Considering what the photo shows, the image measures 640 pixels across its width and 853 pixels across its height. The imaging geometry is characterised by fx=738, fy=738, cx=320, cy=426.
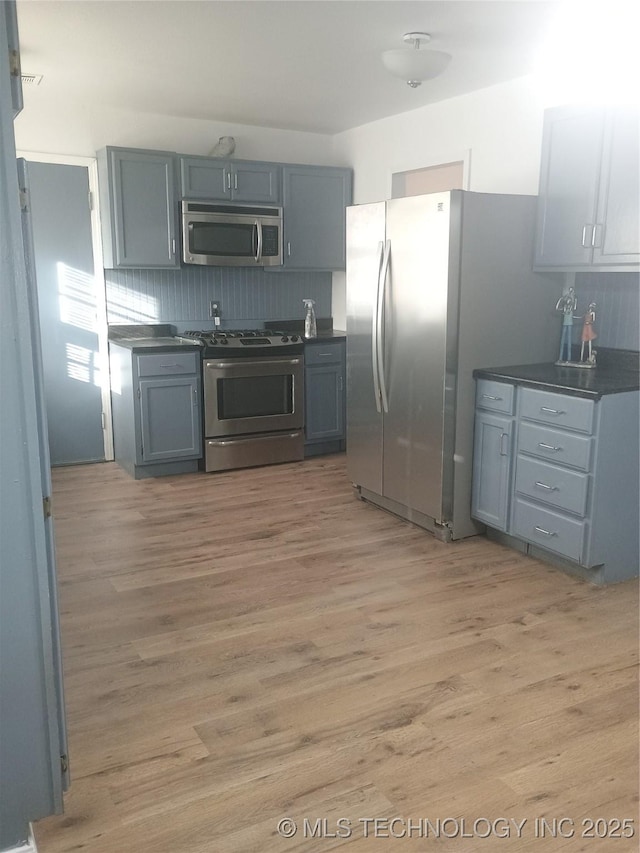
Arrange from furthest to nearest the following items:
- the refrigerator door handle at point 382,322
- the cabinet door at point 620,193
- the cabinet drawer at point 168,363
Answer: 1. the cabinet drawer at point 168,363
2. the refrigerator door handle at point 382,322
3. the cabinet door at point 620,193

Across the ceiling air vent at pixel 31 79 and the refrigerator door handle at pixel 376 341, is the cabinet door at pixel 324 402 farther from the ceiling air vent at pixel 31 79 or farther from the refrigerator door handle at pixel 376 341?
the ceiling air vent at pixel 31 79

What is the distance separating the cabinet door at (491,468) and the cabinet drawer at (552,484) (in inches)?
4.1

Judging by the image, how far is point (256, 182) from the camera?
17.8ft

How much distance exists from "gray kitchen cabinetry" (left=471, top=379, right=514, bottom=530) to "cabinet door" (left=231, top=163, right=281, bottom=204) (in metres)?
2.55

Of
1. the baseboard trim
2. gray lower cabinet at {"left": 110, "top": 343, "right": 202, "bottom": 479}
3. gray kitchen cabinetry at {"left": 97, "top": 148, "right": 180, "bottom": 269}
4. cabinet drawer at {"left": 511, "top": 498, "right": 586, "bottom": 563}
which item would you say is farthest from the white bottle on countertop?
the baseboard trim

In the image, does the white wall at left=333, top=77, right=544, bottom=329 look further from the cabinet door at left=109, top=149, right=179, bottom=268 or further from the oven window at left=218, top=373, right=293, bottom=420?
the oven window at left=218, top=373, right=293, bottom=420

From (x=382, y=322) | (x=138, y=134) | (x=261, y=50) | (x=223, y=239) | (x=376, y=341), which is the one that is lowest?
(x=376, y=341)

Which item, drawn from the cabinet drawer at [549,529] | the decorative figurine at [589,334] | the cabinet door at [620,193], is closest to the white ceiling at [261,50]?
the cabinet door at [620,193]

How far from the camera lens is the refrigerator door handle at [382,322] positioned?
398 cm

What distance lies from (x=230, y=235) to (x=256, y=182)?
482 mm

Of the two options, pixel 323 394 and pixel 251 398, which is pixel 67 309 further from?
pixel 323 394

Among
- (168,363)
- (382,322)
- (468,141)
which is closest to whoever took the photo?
(382,322)

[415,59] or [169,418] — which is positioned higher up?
[415,59]

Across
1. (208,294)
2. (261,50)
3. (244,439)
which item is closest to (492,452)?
(244,439)
